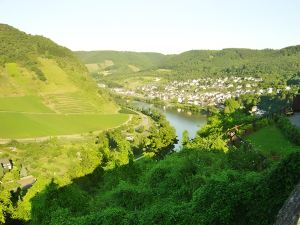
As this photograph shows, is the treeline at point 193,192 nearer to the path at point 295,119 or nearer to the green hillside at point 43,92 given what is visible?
the path at point 295,119

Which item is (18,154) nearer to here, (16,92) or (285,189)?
(16,92)

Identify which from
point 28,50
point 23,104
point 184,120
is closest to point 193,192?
point 184,120

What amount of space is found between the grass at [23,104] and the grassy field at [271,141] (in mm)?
105321

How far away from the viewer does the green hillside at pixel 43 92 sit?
11026 centimetres

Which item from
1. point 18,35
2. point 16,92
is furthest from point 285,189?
point 18,35

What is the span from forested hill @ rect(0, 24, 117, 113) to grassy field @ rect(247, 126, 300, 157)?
376 feet

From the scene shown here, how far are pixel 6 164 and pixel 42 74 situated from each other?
81.5 m

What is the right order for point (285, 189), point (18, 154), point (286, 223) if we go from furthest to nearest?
point (18, 154)
point (285, 189)
point (286, 223)

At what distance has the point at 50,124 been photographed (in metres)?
112

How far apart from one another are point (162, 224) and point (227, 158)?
902 cm

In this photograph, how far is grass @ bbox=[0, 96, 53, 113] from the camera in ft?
395

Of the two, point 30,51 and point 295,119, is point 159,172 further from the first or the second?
point 30,51

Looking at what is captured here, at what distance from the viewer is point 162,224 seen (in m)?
15.1

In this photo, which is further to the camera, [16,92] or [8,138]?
[16,92]
